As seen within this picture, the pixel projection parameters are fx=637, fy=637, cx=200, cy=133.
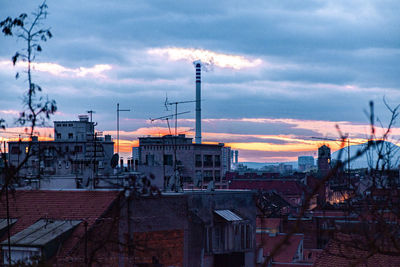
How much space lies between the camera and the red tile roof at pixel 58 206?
798 inches

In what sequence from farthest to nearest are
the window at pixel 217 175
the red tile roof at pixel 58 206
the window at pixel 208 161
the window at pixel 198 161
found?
the window at pixel 208 161 < the window at pixel 217 175 < the window at pixel 198 161 < the red tile roof at pixel 58 206

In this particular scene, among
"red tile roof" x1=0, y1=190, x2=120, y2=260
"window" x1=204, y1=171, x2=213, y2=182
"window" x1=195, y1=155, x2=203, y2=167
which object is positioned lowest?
"red tile roof" x1=0, y1=190, x2=120, y2=260

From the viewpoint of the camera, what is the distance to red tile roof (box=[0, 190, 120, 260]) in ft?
66.5

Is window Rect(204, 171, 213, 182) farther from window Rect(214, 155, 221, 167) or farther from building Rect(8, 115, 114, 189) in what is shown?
building Rect(8, 115, 114, 189)

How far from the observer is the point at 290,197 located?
3780 inches

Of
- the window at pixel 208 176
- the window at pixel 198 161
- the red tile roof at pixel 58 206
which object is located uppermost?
the window at pixel 198 161

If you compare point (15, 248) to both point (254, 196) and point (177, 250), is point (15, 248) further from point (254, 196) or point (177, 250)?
point (254, 196)

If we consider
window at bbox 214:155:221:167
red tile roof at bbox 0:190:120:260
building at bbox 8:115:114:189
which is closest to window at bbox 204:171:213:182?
window at bbox 214:155:221:167

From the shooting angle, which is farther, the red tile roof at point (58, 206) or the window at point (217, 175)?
the window at point (217, 175)

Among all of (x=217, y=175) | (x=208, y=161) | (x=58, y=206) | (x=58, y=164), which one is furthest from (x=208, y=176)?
(x=58, y=206)

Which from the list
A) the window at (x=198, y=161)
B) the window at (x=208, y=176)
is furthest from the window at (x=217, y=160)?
the window at (x=198, y=161)

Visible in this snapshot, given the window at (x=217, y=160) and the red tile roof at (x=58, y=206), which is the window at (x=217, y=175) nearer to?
the window at (x=217, y=160)

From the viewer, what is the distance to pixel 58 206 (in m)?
21.2

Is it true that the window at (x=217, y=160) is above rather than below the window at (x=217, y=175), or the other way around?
above
